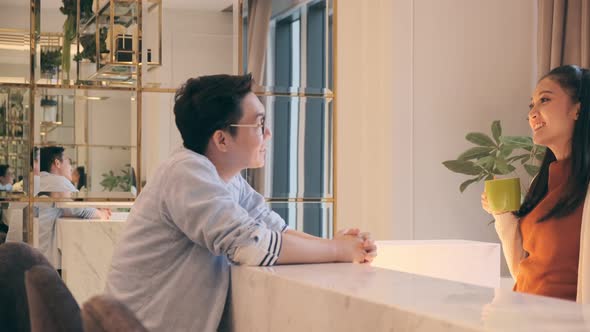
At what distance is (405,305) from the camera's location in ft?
3.59

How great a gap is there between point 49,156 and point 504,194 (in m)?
2.12

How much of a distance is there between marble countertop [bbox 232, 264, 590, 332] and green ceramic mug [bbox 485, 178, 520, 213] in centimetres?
82

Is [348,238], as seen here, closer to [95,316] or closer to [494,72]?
[95,316]

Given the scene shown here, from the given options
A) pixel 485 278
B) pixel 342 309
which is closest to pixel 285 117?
pixel 485 278

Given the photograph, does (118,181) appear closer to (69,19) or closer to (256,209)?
(69,19)

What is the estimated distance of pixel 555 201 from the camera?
249cm

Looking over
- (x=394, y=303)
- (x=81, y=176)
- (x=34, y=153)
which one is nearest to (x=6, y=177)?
(x=34, y=153)

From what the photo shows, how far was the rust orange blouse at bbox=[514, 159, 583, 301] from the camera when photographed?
237 cm

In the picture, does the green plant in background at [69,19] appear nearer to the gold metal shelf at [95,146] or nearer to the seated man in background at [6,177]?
the gold metal shelf at [95,146]

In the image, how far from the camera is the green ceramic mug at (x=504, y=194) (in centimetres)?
242

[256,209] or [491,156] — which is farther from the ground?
[491,156]

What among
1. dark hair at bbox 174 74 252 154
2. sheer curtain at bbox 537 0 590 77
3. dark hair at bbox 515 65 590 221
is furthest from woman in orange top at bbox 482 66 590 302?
sheer curtain at bbox 537 0 590 77

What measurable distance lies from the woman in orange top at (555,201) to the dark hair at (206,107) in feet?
2.68

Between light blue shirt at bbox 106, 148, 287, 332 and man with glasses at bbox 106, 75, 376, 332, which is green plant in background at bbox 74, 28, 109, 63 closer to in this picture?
man with glasses at bbox 106, 75, 376, 332
